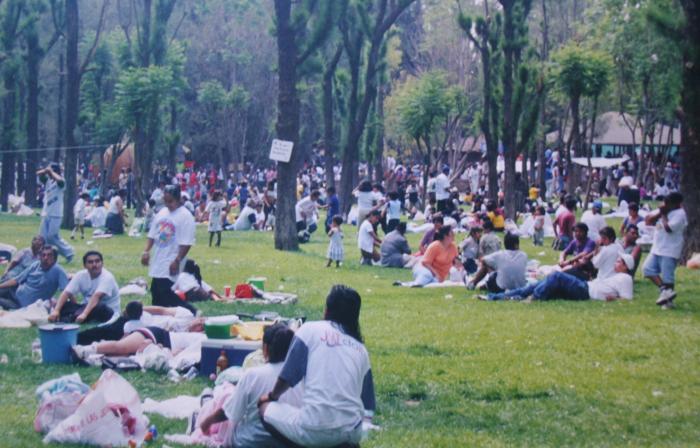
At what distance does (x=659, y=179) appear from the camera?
159 ft

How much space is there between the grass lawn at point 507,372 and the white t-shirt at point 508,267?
0.70 metres

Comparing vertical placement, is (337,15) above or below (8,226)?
above

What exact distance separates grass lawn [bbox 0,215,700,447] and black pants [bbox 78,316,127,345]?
2.22 ft

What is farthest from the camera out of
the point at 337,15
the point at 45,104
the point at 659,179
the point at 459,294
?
the point at 45,104

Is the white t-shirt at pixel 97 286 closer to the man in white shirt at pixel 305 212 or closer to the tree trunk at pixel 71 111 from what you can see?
the man in white shirt at pixel 305 212

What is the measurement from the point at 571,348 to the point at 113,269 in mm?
11634

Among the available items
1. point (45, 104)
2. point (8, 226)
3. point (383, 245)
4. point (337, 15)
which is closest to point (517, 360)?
point (383, 245)

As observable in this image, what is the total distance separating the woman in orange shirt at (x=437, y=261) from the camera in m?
19.3

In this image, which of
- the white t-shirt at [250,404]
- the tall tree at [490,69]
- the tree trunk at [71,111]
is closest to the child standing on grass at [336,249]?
the tall tree at [490,69]

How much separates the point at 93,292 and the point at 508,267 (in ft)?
24.1

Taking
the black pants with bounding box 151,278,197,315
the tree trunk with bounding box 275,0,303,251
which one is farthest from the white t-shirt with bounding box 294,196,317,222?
the black pants with bounding box 151,278,197,315

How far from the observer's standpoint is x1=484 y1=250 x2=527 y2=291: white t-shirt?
17.4 metres

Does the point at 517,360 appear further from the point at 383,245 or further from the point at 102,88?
the point at 102,88

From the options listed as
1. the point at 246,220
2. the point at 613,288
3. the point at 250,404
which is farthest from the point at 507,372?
the point at 246,220
